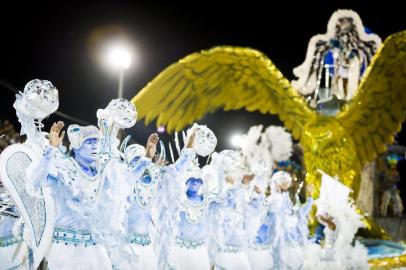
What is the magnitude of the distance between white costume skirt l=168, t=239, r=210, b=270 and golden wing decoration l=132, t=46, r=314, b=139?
2.99 m

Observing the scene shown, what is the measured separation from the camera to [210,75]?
8398 mm

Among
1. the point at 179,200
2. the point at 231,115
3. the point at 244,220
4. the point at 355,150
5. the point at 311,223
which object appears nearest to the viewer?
the point at 179,200

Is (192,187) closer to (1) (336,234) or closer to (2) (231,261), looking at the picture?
(2) (231,261)

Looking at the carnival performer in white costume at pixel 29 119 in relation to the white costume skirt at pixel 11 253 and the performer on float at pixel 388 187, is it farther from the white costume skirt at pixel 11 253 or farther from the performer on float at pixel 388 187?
the performer on float at pixel 388 187

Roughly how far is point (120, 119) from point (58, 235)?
1055mm


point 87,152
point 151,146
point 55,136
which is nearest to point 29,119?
point 55,136

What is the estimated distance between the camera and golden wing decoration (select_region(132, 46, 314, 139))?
308 inches

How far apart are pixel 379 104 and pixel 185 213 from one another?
Answer: 182 inches

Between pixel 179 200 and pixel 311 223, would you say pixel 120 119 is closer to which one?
pixel 179 200

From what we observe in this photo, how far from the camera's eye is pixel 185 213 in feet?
16.2

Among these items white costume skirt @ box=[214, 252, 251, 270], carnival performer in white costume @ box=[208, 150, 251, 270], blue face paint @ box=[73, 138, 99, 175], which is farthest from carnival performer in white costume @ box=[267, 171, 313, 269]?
blue face paint @ box=[73, 138, 99, 175]

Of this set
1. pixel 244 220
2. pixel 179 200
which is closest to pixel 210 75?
pixel 244 220

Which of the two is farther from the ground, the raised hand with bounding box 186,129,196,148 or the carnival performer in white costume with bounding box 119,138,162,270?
the raised hand with bounding box 186,129,196,148

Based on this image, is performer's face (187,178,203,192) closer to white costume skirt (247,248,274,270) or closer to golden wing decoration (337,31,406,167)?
white costume skirt (247,248,274,270)
